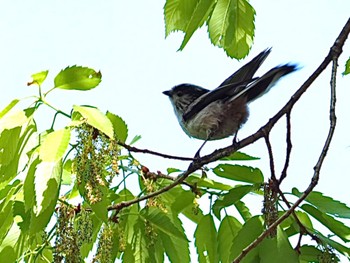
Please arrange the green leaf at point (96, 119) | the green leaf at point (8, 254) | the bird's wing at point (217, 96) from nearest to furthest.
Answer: the green leaf at point (96, 119)
the green leaf at point (8, 254)
the bird's wing at point (217, 96)

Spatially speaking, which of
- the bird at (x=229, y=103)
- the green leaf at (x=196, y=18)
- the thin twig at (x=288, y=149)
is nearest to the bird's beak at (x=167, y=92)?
the bird at (x=229, y=103)

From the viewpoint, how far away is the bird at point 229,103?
2.46 meters

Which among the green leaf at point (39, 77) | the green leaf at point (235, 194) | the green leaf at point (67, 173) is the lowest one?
the green leaf at point (235, 194)

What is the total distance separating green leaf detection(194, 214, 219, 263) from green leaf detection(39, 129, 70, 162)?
2.19 feet

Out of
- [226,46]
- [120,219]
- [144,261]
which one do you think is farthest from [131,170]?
[226,46]

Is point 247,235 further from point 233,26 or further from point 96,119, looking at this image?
point 233,26

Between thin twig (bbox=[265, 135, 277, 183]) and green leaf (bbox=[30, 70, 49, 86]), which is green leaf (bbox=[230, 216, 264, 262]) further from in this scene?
green leaf (bbox=[30, 70, 49, 86])

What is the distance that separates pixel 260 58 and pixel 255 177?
1.71 ft

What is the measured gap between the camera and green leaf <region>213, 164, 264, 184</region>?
207cm

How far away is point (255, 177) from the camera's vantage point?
2074 mm

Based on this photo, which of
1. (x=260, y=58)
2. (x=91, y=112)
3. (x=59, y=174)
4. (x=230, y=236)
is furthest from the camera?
(x=260, y=58)

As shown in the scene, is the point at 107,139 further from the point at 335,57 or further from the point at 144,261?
the point at 335,57

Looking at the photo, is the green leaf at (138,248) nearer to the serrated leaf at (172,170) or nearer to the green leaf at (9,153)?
the serrated leaf at (172,170)

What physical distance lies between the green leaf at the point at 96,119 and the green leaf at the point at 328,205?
0.67 metres
